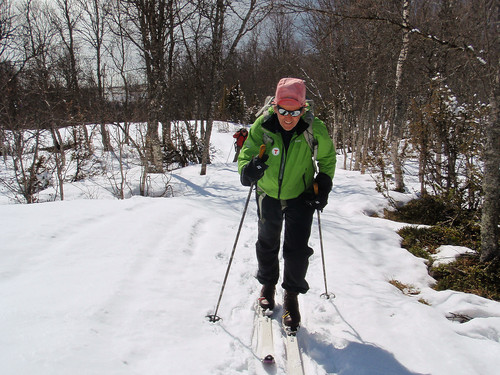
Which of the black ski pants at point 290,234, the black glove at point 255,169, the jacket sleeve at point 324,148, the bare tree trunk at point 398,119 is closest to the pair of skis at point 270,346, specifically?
the black ski pants at point 290,234

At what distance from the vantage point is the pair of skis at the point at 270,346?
6.32 ft

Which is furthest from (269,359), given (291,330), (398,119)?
(398,119)

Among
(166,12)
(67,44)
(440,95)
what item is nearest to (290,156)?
(440,95)

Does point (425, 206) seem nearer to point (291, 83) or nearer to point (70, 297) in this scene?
point (291, 83)

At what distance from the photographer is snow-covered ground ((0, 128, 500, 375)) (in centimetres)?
174

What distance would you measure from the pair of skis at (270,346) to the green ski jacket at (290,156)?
98 cm

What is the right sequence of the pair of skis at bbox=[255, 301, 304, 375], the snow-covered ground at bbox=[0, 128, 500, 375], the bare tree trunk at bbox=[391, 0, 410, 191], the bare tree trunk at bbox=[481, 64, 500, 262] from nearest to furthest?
1. the snow-covered ground at bbox=[0, 128, 500, 375]
2. the pair of skis at bbox=[255, 301, 304, 375]
3. the bare tree trunk at bbox=[481, 64, 500, 262]
4. the bare tree trunk at bbox=[391, 0, 410, 191]

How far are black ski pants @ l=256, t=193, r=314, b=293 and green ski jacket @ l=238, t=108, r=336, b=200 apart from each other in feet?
0.31

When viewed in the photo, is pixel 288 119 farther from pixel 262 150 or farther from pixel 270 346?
pixel 270 346

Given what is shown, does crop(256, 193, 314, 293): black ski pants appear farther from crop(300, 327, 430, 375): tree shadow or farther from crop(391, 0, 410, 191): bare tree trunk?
crop(391, 0, 410, 191): bare tree trunk

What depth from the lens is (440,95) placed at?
18.0ft

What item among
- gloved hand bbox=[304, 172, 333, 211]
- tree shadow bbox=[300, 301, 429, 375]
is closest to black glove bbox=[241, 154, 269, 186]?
gloved hand bbox=[304, 172, 333, 211]

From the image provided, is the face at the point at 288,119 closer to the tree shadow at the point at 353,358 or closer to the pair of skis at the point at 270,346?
the pair of skis at the point at 270,346

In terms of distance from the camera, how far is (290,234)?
2340 mm
